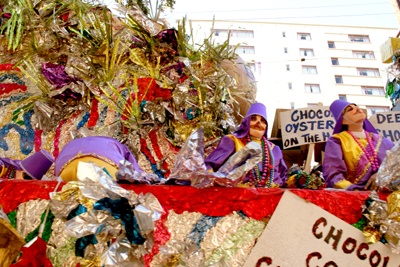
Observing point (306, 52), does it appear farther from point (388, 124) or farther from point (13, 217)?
point (13, 217)

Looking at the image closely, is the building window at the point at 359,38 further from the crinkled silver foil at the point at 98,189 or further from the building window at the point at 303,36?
the crinkled silver foil at the point at 98,189

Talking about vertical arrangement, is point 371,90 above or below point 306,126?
above

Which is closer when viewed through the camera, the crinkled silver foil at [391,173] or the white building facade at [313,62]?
the crinkled silver foil at [391,173]

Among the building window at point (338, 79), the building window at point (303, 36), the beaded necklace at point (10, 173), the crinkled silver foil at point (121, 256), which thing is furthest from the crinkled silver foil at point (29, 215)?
the building window at point (303, 36)

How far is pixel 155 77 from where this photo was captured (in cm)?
249

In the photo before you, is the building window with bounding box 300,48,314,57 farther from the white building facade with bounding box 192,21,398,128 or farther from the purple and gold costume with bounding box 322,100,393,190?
the purple and gold costume with bounding box 322,100,393,190

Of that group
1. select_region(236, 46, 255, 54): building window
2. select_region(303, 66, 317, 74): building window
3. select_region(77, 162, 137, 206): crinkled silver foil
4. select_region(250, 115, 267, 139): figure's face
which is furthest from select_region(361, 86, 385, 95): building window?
select_region(77, 162, 137, 206): crinkled silver foil

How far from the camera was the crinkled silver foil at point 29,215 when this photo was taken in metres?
1.21

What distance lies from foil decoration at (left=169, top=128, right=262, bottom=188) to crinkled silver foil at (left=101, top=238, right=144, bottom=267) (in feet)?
1.18

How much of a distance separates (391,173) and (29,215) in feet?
4.77

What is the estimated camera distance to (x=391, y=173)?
1320 mm

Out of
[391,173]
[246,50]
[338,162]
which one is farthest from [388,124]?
[246,50]

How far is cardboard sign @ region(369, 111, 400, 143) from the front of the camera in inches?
117

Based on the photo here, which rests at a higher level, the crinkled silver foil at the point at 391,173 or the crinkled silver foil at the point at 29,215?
the crinkled silver foil at the point at 29,215
